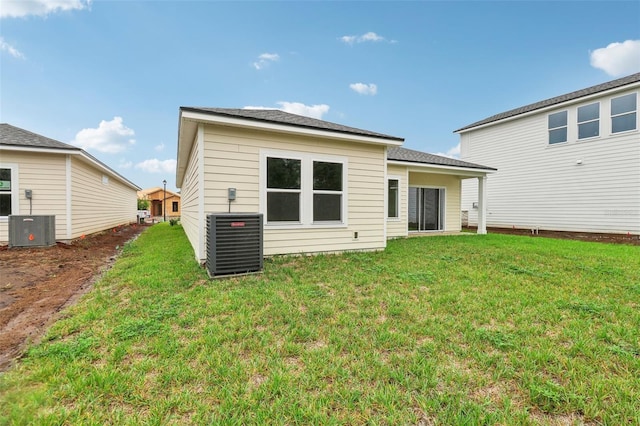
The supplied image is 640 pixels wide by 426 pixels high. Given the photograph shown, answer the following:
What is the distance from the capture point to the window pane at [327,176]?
6.24 metres

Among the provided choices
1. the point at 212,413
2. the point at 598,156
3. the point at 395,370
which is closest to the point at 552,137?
the point at 598,156

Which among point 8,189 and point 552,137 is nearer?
point 8,189

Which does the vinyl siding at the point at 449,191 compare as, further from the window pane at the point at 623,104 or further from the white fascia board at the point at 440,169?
the window pane at the point at 623,104

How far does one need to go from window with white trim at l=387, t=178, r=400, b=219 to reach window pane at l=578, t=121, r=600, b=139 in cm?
896

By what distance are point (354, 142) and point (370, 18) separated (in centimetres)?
816

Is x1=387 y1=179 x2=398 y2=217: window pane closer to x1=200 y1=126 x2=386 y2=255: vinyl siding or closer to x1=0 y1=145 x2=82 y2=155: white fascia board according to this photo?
x1=200 y1=126 x2=386 y2=255: vinyl siding

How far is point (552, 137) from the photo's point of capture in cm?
1280

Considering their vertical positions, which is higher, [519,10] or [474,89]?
[519,10]

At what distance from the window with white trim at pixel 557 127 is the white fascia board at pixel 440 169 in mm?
4416

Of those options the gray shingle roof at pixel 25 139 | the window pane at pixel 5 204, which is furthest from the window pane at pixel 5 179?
the gray shingle roof at pixel 25 139

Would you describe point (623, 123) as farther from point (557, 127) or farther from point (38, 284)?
point (38, 284)

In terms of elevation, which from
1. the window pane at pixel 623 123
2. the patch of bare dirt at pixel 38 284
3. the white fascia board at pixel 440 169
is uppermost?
the window pane at pixel 623 123

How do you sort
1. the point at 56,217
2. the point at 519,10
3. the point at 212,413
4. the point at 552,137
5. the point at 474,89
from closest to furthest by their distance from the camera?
the point at 212,413 < the point at 56,217 < the point at 519,10 < the point at 552,137 < the point at 474,89

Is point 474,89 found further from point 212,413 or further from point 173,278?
point 212,413
